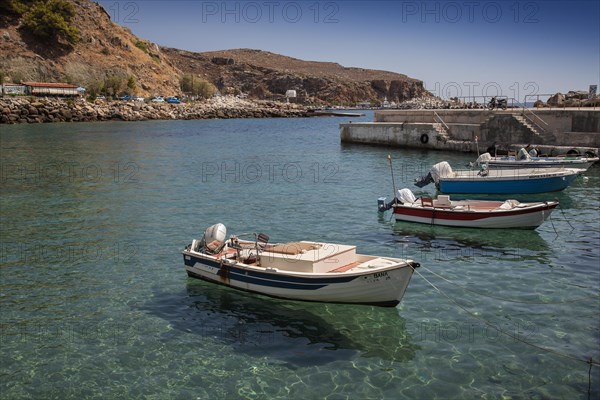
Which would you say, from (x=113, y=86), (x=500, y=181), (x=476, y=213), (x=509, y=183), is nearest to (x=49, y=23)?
(x=113, y=86)

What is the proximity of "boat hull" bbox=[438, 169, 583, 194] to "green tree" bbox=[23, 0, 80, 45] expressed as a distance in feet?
440

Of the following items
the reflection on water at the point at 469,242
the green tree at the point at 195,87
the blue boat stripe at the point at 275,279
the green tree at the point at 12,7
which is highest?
the green tree at the point at 12,7

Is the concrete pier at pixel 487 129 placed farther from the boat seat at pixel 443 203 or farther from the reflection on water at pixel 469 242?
the reflection on water at pixel 469 242

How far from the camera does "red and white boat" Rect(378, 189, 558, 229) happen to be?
21.5 m

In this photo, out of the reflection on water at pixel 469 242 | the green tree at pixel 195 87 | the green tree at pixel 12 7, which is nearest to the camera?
the reflection on water at pixel 469 242

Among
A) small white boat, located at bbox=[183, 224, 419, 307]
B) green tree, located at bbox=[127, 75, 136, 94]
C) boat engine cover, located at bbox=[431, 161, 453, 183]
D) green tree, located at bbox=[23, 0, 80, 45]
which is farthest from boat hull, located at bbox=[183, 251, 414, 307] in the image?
green tree, located at bbox=[23, 0, 80, 45]

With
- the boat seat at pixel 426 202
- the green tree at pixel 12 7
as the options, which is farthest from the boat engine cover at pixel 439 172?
the green tree at pixel 12 7

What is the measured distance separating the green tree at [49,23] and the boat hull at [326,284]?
142402 millimetres

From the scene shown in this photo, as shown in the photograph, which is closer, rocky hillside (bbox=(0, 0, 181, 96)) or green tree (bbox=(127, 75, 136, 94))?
rocky hillside (bbox=(0, 0, 181, 96))

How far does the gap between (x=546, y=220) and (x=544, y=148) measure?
19800 millimetres

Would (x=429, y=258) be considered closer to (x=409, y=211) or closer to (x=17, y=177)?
(x=409, y=211)

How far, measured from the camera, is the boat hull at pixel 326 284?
13.2m

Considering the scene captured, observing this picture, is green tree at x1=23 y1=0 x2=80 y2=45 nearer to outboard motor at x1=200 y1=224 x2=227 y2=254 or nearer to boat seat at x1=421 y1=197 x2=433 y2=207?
boat seat at x1=421 y1=197 x2=433 y2=207

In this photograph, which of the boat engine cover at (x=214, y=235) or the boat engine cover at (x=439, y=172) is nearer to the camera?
the boat engine cover at (x=214, y=235)
